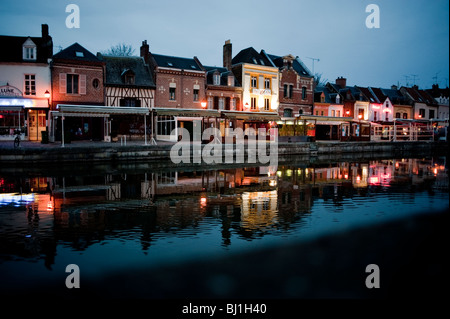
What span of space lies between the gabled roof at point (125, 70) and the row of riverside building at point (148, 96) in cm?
7

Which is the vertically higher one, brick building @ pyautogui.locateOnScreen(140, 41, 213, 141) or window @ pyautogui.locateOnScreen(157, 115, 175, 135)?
brick building @ pyautogui.locateOnScreen(140, 41, 213, 141)

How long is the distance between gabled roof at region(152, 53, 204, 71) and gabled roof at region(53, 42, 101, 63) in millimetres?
4992

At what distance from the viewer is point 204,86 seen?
30.0 meters

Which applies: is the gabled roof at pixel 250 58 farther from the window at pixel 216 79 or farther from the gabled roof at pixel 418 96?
the gabled roof at pixel 418 96

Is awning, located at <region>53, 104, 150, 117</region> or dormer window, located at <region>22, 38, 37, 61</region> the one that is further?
dormer window, located at <region>22, 38, 37, 61</region>

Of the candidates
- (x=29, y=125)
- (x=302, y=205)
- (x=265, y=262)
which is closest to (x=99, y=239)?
(x=265, y=262)

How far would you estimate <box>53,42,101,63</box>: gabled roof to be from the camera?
80.7 feet

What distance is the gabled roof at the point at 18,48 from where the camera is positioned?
926 inches

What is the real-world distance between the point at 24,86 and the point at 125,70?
22.6ft

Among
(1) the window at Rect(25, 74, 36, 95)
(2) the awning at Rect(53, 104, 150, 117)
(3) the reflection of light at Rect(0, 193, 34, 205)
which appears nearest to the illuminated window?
(2) the awning at Rect(53, 104, 150, 117)

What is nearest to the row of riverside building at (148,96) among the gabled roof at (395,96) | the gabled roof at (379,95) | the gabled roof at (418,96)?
the gabled roof at (379,95)

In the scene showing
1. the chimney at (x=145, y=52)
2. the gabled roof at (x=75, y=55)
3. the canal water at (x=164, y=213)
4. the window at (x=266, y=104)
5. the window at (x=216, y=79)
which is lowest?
the canal water at (x=164, y=213)

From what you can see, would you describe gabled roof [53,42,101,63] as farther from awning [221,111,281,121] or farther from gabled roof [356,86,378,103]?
gabled roof [356,86,378,103]
